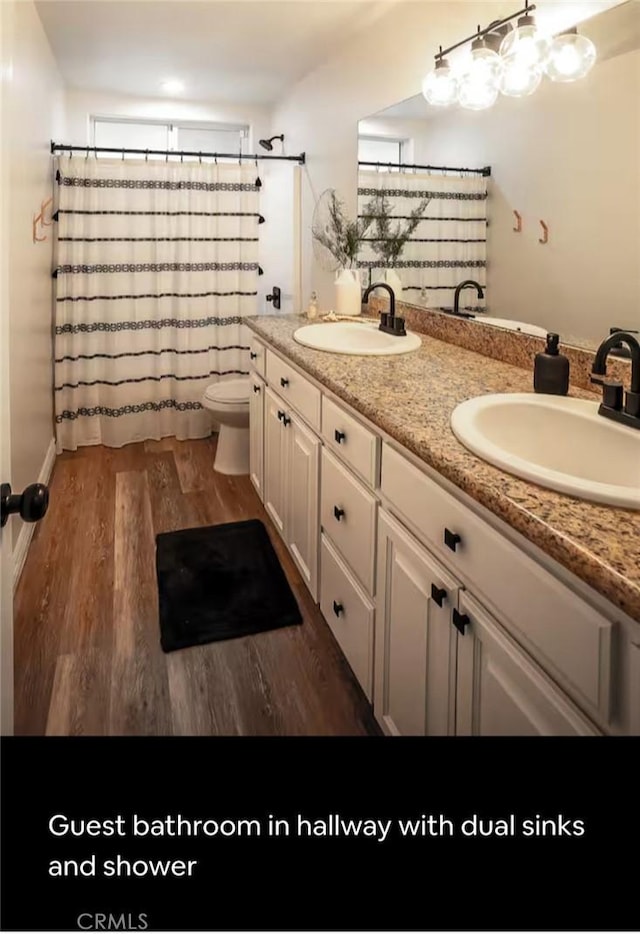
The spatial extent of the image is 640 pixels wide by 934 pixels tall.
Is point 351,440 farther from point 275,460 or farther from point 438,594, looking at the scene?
point 275,460

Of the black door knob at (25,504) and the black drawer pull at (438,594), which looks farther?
the black drawer pull at (438,594)

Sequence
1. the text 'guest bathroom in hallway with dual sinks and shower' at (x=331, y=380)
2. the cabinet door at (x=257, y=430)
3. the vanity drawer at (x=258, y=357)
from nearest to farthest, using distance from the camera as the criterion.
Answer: the text 'guest bathroom in hallway with dual sinks and shower' at (x=331, y=380) < the vanity drawer at (x=258, y=357) < the cabinet door at (x=257, y=430)

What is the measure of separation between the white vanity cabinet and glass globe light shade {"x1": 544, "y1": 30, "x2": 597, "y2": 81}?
122cm

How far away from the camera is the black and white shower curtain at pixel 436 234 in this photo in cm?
210

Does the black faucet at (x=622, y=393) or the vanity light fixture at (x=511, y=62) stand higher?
the vanity light fixture at (x=511, y=62)

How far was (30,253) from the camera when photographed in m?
2.88

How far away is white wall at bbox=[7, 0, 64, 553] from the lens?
7.97 ft

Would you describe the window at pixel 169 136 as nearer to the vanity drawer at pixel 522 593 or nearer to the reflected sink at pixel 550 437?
the reflected sink at pixel 550 437

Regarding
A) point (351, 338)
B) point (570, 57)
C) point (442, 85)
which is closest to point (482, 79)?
point (442, 85)

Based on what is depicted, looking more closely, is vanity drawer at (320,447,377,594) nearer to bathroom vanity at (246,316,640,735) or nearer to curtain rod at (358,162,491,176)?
bathroom vanity at (246,316,640,735)

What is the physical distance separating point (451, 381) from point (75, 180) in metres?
2.94

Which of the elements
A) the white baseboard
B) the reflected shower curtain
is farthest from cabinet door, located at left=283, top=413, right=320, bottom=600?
the reflected shower curtain

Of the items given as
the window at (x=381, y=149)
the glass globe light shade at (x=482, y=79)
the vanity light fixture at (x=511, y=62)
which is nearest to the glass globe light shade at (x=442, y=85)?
the vanity light fixture at (x=511, y=62)

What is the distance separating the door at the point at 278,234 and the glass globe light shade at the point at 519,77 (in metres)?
2.52
